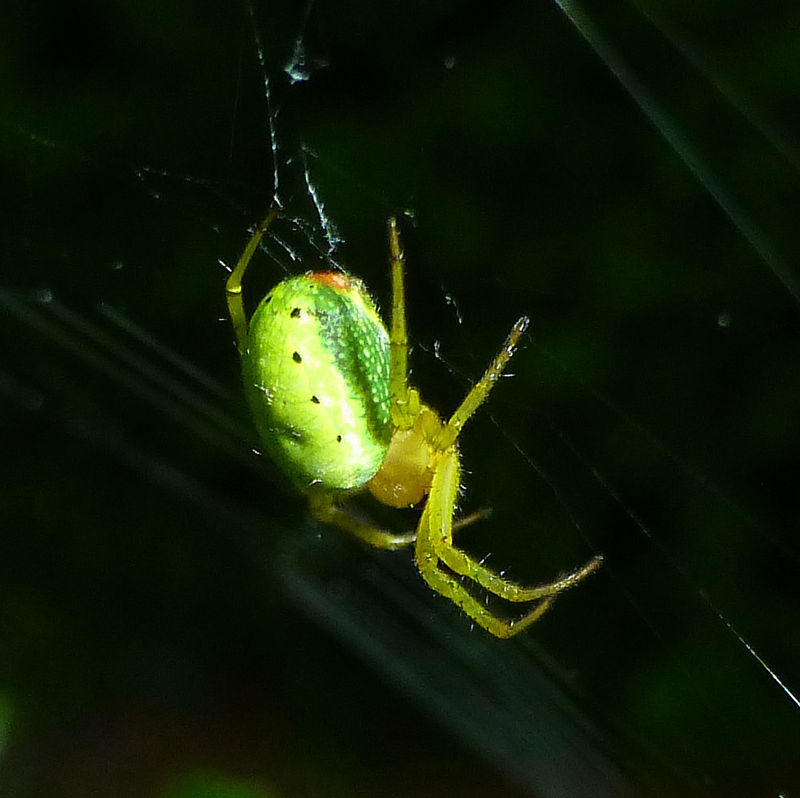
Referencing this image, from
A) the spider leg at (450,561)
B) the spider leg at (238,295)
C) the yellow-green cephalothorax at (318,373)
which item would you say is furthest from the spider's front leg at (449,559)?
the spider leg at (238,295)

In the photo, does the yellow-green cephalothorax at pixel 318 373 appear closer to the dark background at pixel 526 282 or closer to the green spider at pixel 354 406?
the green spider at pixel 354 406

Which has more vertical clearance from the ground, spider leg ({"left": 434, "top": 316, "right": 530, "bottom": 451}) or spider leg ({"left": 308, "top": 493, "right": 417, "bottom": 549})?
spider leg ({"left": 434, "top": 316, "right": 530, "bottom": 451})

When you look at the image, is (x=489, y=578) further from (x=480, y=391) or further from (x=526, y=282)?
(x=526, y=282)

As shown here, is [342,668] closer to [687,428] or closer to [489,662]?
[489,662]

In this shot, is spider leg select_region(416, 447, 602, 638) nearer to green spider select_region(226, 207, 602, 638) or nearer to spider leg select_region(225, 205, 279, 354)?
→ green spider select_region(226, 207, 602, 638)

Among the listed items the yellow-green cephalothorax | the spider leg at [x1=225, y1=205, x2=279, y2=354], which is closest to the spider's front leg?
the yellow-green cephalothorax

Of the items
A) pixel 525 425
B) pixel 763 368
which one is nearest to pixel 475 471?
pixel 525 425

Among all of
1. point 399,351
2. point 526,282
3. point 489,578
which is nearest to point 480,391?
point 399,351
